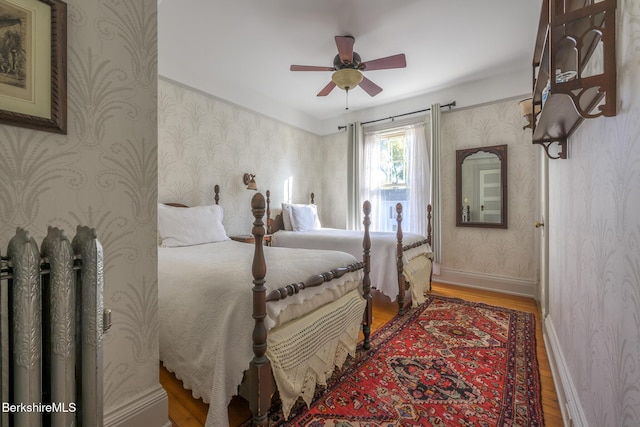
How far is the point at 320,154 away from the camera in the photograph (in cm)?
536

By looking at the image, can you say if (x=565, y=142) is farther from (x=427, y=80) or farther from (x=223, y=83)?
(x=223, y=83)

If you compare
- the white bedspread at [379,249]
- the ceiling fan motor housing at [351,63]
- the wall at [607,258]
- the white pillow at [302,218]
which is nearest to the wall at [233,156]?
the white pillow at [302,218]

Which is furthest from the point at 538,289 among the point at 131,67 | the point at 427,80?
the point at 131,67

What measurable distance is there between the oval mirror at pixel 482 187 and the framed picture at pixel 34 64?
4.07 m

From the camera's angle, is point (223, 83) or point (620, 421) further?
point (223, 83)

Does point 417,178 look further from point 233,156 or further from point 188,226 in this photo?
point 188,226

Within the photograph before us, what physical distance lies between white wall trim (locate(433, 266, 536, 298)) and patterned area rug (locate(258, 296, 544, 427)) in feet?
3.35

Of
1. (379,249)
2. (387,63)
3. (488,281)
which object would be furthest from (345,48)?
(488,281)

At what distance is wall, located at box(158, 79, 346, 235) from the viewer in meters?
3.18

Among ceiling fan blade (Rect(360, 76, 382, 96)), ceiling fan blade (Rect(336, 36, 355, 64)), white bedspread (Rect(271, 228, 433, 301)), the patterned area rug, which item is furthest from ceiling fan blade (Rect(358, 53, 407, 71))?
A: the patterned area rug

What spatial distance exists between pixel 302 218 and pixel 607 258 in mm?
3507

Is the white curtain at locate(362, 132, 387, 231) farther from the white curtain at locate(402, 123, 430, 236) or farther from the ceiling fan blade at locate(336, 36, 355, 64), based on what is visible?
the ceiling fan blade at locate(336, 36, 355, 64)

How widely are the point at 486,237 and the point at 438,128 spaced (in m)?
1.62

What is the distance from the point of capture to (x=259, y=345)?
4.18 feet
